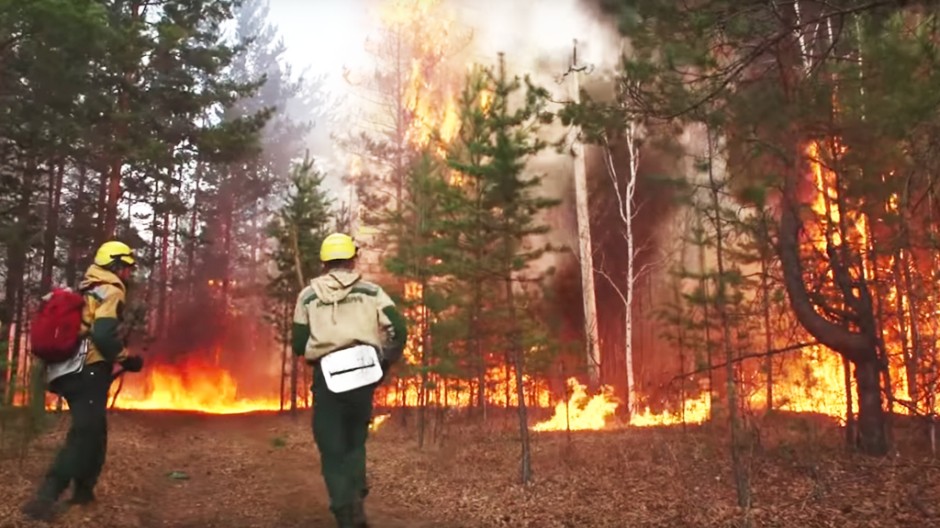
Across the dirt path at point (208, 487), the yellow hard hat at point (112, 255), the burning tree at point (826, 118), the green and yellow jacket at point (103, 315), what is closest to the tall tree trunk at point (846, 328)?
the burning tree at point (826, 118)

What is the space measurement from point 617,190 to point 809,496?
16237mm

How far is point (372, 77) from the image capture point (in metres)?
30.2

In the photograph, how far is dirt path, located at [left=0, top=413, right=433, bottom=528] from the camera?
5.71 metres

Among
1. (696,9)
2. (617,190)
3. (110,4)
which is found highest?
(110,4)

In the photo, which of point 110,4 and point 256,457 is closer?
point 256,457

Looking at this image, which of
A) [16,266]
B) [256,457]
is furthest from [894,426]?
[16,266]

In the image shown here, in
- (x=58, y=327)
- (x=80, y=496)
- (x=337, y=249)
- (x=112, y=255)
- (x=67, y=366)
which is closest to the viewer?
(x=337, y=249)

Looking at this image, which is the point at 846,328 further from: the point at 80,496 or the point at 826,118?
the point at 80,496

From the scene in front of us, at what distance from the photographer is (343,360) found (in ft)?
15.1

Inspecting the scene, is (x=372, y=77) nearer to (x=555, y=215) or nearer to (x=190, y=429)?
(x=555, y=215)

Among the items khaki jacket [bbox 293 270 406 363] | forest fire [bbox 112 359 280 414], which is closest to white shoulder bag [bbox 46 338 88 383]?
khaki jacket [bbox 293 270 406 363]

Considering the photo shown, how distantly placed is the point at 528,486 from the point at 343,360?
208 inches

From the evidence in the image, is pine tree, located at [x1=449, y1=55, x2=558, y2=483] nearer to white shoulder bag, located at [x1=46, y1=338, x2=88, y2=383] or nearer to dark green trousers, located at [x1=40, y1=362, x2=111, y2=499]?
dark green trousers, located at [x1=40, y1=362, x2=111, y2=499]

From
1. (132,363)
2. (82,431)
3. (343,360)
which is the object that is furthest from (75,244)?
(343,360)
